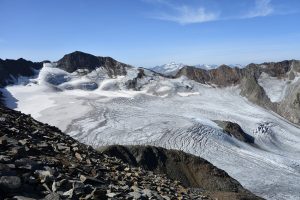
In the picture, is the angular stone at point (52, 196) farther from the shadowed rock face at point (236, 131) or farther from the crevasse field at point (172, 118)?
the shadowed rock face at point (236, 131)

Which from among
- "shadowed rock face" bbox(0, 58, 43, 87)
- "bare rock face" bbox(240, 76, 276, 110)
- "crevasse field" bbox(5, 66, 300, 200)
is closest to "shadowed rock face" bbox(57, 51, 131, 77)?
"crevasse field" bbox(5, 66, 300, 200)

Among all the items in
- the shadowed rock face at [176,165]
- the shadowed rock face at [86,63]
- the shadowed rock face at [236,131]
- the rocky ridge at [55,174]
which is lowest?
the shadowed rock face at [236,131]

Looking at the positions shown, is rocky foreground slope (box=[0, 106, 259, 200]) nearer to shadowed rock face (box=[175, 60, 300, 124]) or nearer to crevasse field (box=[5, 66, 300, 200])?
crevasse field (box=[5, 66, 300, 200])

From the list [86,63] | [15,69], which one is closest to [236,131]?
[86,63]

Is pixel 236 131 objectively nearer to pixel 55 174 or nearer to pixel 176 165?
pixel 176 165

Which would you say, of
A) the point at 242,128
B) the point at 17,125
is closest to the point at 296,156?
the point at 242,128

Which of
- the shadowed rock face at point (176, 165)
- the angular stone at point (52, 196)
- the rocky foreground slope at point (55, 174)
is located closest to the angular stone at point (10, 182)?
the rocky foreground slope at point (55, 174)
